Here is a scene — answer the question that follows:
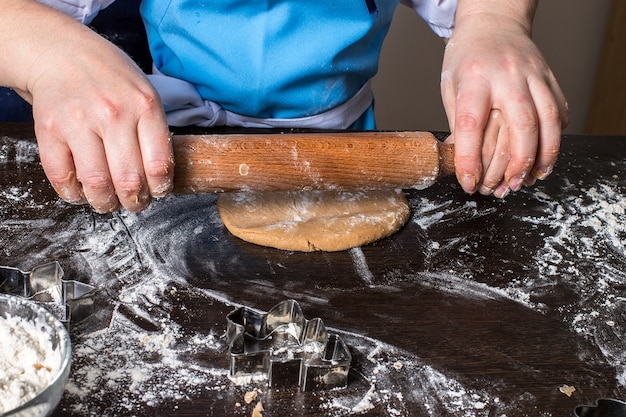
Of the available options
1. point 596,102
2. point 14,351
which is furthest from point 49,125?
point 596,102

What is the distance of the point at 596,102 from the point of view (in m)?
2.62

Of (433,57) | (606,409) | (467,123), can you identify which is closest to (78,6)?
(467,123)

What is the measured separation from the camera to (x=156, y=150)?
0.78 meters

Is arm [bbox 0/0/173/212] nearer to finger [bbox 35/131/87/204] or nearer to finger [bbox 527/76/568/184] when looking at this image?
finger [bbox 35/131/87/204]

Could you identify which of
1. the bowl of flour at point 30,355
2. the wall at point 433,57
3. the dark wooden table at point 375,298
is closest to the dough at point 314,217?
the dark wooden table at point 375,298

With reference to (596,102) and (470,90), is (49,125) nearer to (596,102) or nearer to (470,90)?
(470,90)

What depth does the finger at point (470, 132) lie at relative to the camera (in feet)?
2.99

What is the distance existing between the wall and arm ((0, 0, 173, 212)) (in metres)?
1.65

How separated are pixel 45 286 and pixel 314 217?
1.26 feet

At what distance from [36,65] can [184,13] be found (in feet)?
1.01

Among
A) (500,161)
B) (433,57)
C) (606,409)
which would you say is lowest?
(433,57)

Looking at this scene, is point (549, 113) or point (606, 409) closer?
point (606, 409)

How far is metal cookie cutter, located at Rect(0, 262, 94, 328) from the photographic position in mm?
837

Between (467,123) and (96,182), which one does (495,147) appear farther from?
(96,182)
